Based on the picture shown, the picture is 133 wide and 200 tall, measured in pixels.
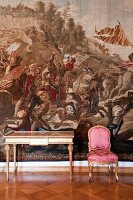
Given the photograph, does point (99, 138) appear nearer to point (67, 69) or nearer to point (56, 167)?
point (56, 167)

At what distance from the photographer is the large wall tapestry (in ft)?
24.2

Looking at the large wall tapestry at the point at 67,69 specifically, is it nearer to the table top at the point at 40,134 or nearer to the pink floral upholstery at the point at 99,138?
the table top at the point at 40,134

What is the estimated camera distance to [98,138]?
691 cm

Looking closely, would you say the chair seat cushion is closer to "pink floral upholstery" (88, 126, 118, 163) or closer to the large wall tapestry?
"pink floral upholstery" (88, 126, 118, 163)

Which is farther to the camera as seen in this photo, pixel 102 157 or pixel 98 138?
pixel 98 138

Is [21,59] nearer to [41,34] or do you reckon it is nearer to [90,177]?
[41,34]

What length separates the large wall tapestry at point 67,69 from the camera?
24.2 ft

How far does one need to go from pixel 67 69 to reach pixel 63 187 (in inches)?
126

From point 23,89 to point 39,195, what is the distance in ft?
9.97

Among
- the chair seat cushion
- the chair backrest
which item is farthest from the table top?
the chair seat cushion

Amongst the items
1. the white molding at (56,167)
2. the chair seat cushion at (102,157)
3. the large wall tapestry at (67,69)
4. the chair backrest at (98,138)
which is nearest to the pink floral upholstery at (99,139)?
the chair backrest at (98,138)

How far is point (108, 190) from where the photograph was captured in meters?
5.74

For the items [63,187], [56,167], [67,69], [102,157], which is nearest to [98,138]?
[102,157]

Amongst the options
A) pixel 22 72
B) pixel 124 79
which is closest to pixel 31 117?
pixel 22 72
